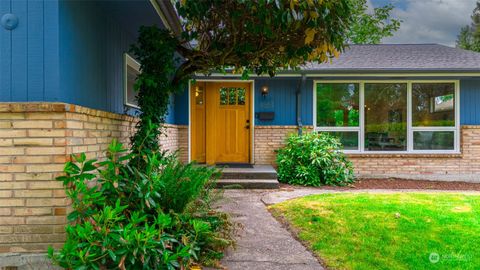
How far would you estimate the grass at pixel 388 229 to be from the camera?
10.3 feet

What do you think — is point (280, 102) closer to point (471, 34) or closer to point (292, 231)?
point (292, 231)

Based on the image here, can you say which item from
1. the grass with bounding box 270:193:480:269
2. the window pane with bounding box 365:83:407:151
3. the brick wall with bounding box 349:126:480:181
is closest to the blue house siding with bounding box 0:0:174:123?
the grass with bounding box 270:193:480:269

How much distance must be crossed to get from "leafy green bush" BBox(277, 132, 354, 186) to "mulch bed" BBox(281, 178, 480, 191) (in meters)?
0.31

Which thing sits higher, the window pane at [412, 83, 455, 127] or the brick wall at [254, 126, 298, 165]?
the window pane at [412, 83, 455, 127]

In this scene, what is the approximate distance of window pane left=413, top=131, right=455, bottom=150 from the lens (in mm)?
8461

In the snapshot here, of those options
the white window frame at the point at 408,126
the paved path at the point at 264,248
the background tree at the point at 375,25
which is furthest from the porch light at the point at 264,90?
the background tree at the point at 375,25

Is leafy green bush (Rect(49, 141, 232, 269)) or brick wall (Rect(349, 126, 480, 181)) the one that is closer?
leafy green bush (Rect(49, 141, 232, 269))

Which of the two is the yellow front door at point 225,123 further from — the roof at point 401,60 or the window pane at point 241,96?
the roof at point 401,60

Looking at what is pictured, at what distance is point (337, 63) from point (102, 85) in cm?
622

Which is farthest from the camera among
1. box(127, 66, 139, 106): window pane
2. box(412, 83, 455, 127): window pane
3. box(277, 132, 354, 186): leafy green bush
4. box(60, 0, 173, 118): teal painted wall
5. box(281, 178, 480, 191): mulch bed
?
box(412, 83, 455, 127): window pane

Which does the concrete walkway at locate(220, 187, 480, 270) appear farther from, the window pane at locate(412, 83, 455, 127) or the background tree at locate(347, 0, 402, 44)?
the background tree at locate(347, 0, 402, 44)

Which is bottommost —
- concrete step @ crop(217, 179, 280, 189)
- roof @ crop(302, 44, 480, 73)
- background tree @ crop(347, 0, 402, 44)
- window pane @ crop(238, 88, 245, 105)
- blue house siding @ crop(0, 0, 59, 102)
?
concrete step @ crop(217, 179, 280, 189)

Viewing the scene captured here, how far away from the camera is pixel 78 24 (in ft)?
10.2

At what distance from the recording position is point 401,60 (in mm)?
8664
